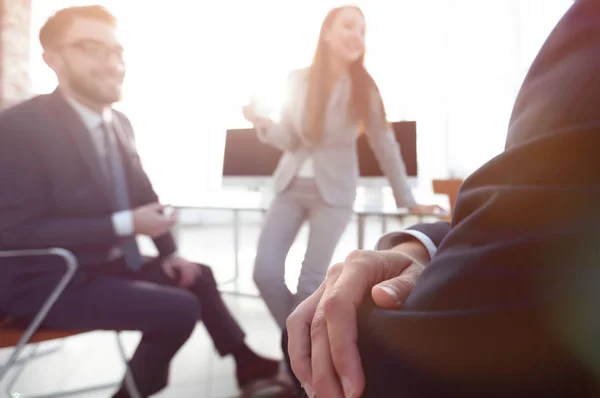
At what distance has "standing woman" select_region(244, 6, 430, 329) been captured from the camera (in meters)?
1.83

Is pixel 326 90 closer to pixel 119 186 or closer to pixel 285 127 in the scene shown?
pixel 285 127

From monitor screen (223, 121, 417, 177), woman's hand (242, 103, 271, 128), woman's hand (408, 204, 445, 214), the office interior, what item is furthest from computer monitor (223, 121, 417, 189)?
woman's hand (242, 103, 271, 128)

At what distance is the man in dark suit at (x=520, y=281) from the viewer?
258 mm

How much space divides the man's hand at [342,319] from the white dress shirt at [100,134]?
42.3 inches

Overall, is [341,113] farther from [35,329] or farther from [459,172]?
[459,172]

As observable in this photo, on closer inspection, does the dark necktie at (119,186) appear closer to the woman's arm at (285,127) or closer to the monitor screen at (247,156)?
the woman's arm at (285,127)

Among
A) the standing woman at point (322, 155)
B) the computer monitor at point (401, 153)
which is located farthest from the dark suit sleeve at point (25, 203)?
the computer monitor at point (401, 153)

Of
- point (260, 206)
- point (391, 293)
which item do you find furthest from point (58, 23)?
point (391, 293)

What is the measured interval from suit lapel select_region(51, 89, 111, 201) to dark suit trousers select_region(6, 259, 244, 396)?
0.31 meters

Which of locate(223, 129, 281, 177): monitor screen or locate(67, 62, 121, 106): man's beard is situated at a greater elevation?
locate(67, 62, 121, 106): man's beard

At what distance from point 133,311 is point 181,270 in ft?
1.10

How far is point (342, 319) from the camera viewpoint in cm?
36

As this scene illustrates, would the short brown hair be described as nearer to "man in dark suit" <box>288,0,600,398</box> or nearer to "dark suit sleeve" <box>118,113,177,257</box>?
"dark suit sleeve" <box>118,113,177,257</box>

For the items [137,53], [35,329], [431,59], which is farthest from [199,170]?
[35,329]
